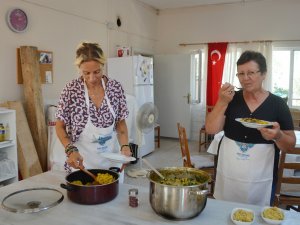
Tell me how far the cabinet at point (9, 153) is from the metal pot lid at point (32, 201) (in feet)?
6.41

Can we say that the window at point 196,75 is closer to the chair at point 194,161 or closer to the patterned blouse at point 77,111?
the chair at point 194,161

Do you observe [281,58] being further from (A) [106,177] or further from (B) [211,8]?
(A) [106,177]

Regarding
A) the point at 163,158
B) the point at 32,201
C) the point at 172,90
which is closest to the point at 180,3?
the point at 172,90

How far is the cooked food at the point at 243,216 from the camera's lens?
44.3 inches

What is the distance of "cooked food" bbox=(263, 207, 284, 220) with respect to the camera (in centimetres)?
115

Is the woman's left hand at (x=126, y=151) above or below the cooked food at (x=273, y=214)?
above

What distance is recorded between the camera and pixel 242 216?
3.74ft

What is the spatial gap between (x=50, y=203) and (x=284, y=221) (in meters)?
0.93

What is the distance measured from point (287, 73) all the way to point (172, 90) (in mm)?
2341

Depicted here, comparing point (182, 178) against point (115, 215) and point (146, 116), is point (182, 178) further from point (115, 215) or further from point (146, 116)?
point (146, 116)

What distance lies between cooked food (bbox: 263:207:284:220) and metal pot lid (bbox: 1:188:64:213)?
32.7 inches

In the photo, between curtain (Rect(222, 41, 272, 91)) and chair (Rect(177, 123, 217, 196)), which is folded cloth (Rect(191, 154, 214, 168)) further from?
curtain (Rect(222, 41, 272, 91))

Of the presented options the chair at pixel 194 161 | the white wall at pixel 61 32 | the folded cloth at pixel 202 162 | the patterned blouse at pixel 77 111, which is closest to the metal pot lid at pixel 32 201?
the patterned blouse at pixel 77 111

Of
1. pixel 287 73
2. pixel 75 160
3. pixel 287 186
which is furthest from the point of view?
pixel 287 73
